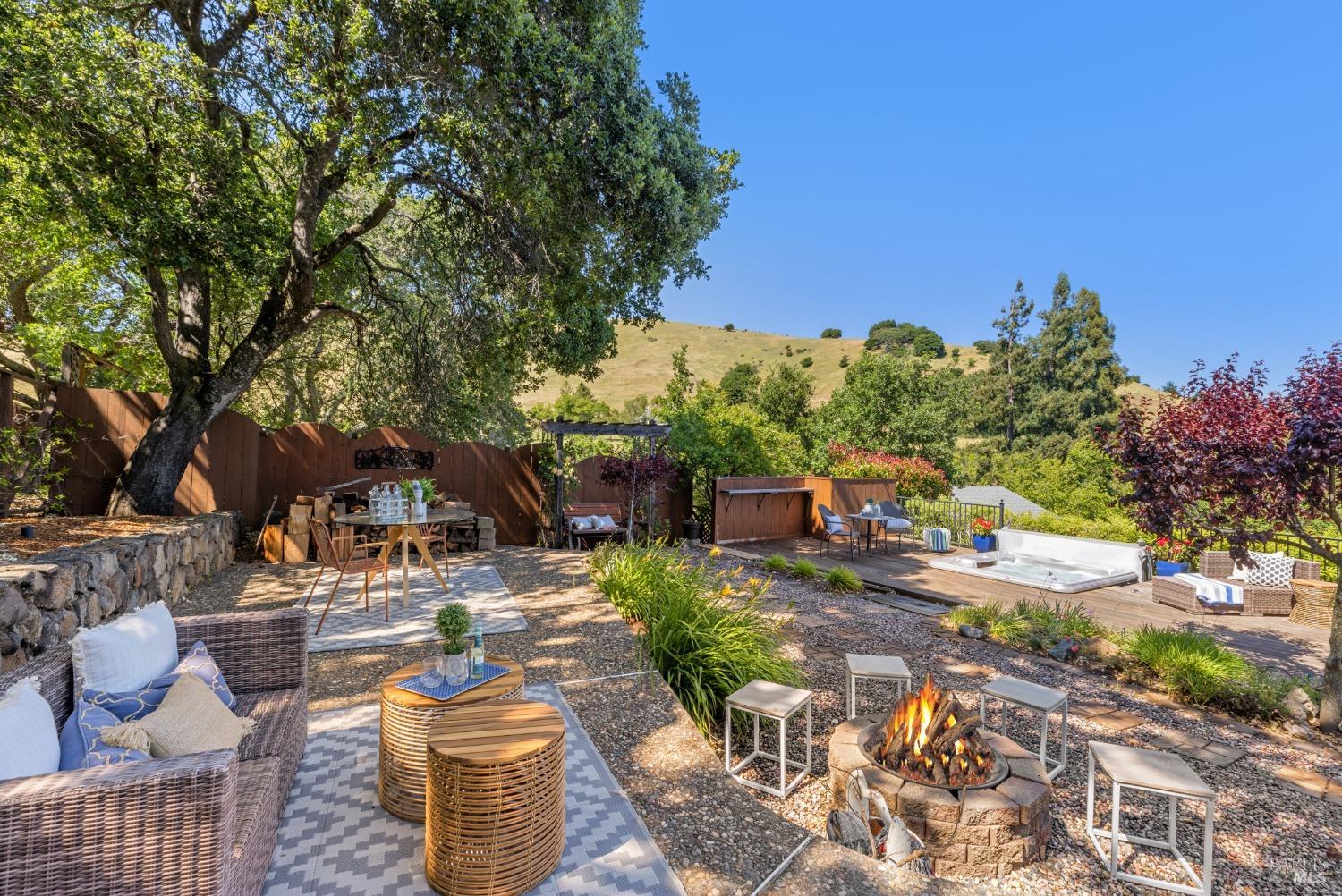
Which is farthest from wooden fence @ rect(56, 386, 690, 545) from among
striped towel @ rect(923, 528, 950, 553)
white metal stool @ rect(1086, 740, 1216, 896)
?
white metal stool @ rect(1086, 740, 1216, 896)

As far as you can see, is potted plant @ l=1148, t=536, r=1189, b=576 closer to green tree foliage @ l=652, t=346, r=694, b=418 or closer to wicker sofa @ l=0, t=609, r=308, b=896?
green tree foliage @ l=652, t=346, r=694, b=418

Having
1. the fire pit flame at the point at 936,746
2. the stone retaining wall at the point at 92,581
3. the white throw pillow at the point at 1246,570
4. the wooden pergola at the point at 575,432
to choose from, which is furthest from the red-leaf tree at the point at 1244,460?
the stone retaining wall at the point at 92,581

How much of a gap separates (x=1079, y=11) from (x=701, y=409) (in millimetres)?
9093

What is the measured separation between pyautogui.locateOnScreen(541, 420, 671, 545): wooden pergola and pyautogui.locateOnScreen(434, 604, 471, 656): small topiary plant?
20.3 feet

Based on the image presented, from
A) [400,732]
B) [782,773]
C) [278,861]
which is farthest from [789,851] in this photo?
[278,861]

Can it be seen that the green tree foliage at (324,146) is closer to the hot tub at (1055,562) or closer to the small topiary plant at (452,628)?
the small topiary plant at (452,628)

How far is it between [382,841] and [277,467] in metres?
7.58

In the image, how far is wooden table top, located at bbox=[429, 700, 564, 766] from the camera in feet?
6.80

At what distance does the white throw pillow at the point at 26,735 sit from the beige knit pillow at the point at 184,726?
151 millimetres

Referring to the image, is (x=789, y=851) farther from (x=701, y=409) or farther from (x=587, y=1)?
(x=701, y=409)

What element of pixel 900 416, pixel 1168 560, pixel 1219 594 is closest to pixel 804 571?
pixel 1219 594

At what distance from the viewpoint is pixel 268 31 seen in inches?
216

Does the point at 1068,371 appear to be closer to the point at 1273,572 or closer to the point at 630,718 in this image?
the point at 1273,572

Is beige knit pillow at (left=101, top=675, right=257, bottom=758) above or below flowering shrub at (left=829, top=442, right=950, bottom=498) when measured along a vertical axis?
below
